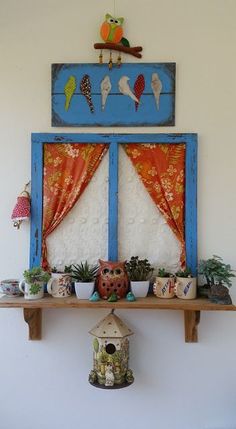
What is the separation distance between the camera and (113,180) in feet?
5.16

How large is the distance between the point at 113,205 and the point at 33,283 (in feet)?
1.43

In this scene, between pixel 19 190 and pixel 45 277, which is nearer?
pixel 45 277

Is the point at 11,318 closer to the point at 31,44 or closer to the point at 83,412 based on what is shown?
the point at 83,412

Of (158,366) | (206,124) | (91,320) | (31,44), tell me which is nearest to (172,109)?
(206,124)

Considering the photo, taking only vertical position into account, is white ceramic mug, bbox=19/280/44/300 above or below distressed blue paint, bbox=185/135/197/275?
below

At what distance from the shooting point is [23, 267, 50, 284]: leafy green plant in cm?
146

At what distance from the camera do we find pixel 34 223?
1.59 m

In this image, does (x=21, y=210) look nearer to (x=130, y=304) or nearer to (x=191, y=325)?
(x=130, y=304)

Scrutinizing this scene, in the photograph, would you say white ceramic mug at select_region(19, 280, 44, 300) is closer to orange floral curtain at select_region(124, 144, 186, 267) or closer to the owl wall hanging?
orange floral curtain at select_region(124, 144, 186, 267)

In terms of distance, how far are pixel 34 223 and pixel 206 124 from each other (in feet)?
2.66

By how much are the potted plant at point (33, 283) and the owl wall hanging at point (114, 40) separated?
88 centimetres

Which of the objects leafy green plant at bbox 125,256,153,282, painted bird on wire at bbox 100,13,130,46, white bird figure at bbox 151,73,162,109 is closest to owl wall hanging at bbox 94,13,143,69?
painted bird on wire at bbox 100,13,130,46

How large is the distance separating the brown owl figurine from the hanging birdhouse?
0.38 feet

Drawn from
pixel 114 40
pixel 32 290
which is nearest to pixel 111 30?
pixel 114 40
